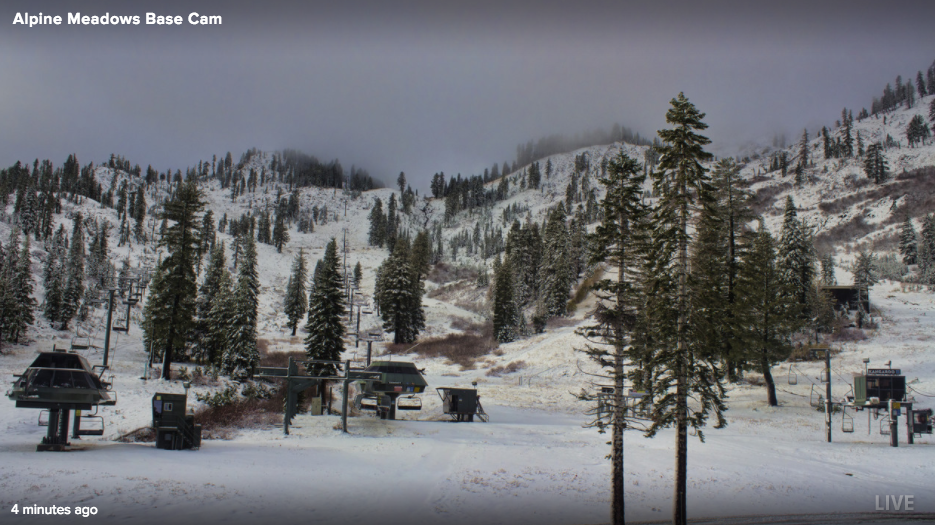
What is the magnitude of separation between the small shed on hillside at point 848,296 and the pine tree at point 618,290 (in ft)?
172

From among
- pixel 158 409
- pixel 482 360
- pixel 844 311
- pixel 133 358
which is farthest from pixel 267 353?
pixel 844 311

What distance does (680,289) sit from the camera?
52.2ft

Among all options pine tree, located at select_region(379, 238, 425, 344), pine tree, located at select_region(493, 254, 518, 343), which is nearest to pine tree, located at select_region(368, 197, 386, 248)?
pine tree, located at select_region(379, 238, 425, 344)

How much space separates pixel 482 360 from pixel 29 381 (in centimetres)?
4609

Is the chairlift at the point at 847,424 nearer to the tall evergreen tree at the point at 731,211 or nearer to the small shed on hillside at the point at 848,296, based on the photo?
the tall evergreen tree at the point at 731,211

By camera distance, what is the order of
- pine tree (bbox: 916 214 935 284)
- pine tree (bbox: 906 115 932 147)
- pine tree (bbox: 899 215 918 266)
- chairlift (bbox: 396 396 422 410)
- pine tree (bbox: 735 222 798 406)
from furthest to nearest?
1. pine tree (bbox: 906 115 932 147)
2. pine tree (bbox: 899 215 918 266)
3. pine tree (bbox: 916 214 935 284)
4. pine tree (bbox: 735 222 798 406)
5. chairlift (bbox: 396 396 422 410)

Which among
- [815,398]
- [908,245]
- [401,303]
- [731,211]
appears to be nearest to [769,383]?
[815,398]

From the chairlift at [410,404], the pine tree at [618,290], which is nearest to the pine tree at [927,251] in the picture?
the chairlift at [410,404]

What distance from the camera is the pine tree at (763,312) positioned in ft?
110

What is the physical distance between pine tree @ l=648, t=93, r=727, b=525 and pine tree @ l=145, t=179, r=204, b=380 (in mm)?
35120

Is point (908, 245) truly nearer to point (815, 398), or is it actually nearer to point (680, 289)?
point (815, 398)

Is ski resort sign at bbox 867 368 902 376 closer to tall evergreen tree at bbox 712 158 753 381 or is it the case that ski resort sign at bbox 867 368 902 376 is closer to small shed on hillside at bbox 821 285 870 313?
tall evergreen tree at bbox 712 158 753 381

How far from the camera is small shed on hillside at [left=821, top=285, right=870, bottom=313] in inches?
2238

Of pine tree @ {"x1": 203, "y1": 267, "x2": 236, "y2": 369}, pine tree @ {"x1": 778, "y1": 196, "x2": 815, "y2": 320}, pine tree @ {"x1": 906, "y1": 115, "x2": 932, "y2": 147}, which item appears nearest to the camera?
pine tree @ {"x1": 203, "y1": 267, "x2": 236, "y2": 369}
